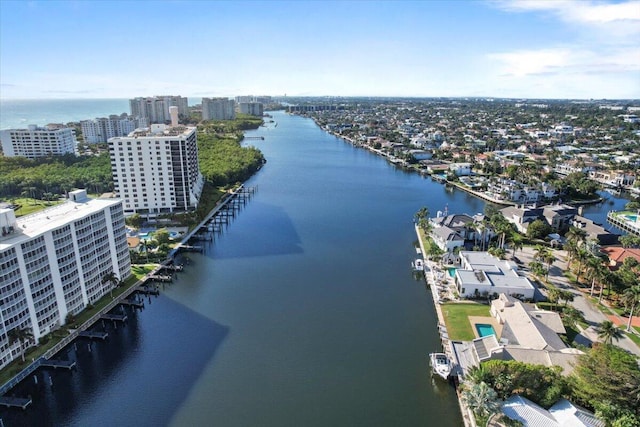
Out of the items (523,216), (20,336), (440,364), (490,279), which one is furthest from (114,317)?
(523,216)

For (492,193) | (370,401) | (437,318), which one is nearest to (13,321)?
(370,401)

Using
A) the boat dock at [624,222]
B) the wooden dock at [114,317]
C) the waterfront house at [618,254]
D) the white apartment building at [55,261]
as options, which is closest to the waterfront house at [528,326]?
the waterfront house at [618,254]

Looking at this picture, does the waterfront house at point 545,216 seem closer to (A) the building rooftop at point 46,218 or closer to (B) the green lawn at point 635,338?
(B) the green lawn at point 635,338

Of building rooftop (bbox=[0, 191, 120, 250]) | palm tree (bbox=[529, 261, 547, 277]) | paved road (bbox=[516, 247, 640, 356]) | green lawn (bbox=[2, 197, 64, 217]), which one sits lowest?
green lawn (bbox=[2, 197, 64, 217])

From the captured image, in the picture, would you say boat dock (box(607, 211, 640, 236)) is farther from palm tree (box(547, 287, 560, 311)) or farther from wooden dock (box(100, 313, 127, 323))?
wooden dock (box(100, 313, 127, 323))

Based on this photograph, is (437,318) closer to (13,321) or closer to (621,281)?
(621,281)

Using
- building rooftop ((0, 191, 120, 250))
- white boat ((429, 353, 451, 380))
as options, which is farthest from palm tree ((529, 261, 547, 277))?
building rooftop ((0, 191, 120, 250))
